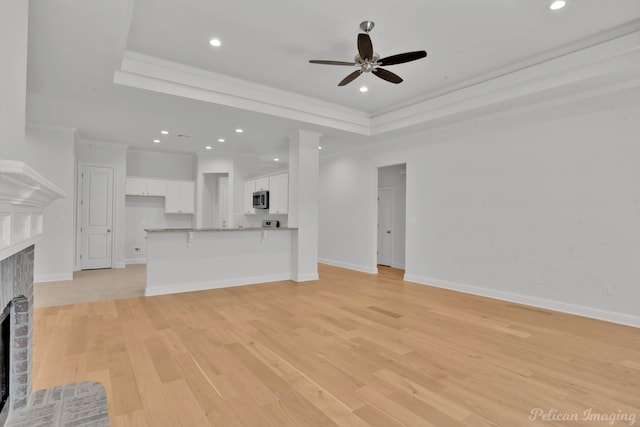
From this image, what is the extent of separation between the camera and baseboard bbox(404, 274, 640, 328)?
3805 mm

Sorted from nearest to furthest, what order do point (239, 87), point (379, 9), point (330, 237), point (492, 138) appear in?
1. point (379, 9)
2. point (239, 87)
3. point (492, 138)
4. point (330, 237)

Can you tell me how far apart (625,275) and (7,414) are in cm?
578

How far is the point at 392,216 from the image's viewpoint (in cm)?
806

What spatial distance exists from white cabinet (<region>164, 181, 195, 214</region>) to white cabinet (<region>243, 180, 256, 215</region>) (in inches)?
52.1

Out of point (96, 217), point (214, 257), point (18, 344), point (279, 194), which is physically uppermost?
point (279, 194)

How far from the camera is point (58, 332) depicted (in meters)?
3.32

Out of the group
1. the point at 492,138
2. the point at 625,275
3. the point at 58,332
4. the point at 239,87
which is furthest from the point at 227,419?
the point at 492,138

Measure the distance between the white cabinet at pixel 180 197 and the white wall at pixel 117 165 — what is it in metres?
1.06

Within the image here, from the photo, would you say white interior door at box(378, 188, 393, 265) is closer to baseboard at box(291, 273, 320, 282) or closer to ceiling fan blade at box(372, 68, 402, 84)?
baseboard at box(291, 273, 320, 282)

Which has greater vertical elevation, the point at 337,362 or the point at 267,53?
the point at 267,53

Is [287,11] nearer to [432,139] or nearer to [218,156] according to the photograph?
[432,139]

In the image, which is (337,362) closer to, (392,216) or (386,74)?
(386,74)

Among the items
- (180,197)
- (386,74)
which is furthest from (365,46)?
(180,197)

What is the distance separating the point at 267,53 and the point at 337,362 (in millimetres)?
3428
